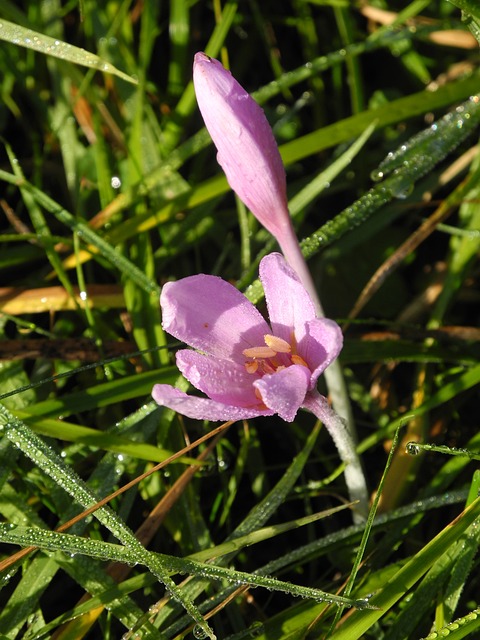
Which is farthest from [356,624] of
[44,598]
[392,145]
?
[392,145]

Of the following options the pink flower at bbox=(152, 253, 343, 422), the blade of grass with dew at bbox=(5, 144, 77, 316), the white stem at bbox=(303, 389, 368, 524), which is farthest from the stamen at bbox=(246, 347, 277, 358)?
the blade of grass with dew at bbox=(5, 144, 77, 316)

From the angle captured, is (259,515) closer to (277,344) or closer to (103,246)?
(277,344)

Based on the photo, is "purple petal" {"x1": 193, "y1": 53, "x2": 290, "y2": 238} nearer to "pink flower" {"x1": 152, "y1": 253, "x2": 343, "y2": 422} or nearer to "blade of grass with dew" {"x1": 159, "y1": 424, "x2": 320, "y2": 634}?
"pink flower" {"x1": 152, "y1": 253, "x2": 343, "y2": 422}

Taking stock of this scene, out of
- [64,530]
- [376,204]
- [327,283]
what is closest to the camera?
[64,530]

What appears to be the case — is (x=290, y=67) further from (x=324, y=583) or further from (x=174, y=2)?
(x=324, y=583)

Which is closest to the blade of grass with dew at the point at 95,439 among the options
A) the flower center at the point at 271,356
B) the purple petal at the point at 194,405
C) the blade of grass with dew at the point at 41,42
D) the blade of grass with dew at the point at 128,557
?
the blade of grass with dew at the point at 128,557

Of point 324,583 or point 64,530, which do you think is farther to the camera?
Answer: point 324,583
